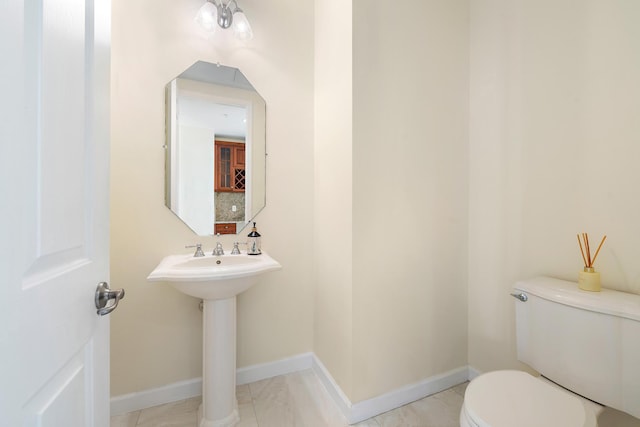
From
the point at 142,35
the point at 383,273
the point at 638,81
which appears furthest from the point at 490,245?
the point at 142,35

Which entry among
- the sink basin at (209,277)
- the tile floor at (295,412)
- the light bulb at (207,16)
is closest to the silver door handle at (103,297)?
the sink basin at (209,277)

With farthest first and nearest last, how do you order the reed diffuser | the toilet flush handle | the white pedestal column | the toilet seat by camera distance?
the white pedestal column < the toilet flush handle < the reed diffuser < the toilet seat

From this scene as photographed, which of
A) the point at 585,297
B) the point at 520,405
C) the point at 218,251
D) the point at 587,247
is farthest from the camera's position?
the point at 218,251

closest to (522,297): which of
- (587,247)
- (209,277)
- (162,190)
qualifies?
(587,247)

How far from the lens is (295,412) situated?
4.67 feet

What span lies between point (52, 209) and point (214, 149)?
121 cm

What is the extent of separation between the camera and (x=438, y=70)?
1.58 m

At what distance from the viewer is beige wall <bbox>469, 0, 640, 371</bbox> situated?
3.58 ft

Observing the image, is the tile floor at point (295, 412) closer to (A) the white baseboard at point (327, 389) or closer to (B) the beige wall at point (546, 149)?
(A) the white baseboard at point (327, 389)

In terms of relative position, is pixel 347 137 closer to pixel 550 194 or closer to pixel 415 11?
pixel 415 11

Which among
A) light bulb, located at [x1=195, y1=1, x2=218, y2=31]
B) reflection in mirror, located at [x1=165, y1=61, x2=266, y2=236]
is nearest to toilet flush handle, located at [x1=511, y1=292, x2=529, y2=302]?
reflection in mirror, located at [x1=165, y1=61, x2=266, y2=236]

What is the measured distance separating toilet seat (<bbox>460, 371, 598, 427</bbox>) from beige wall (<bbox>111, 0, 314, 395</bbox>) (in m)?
1.12

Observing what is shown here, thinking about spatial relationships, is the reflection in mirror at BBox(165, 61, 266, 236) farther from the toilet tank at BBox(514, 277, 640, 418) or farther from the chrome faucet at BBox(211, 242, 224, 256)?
the toilet tank at BBox(514, 277, 640, 418)

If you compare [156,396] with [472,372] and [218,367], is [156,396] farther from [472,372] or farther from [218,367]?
[472,372]
